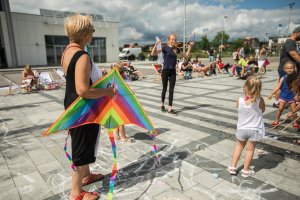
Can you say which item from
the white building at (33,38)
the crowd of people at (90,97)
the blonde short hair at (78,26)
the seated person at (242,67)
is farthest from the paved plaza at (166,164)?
the white building at (33,38)

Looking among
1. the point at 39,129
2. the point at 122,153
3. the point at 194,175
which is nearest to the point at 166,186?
the point at 194,175

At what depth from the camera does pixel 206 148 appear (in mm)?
4082

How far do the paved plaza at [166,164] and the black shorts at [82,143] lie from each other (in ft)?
2.19

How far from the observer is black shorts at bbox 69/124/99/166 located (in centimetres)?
237

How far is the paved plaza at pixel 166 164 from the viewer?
2.84 meters

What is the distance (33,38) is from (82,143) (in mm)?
30425

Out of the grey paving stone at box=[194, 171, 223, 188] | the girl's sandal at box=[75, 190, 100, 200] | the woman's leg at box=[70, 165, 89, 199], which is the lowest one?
the grey paving stone at box=[194, 171, 223, 188]

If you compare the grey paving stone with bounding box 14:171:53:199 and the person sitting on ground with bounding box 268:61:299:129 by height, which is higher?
the person sitting on ground with bounding box 268:61:299:129

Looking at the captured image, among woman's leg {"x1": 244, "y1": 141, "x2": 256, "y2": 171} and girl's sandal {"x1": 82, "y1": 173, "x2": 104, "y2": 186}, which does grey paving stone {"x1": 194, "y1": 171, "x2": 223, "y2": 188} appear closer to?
woman's leg {"x1": 244, "y1": 141, "x2": 256, "y2": 171}

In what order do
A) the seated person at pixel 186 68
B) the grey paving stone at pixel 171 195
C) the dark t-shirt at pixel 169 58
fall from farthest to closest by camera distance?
the seated person at pixel 186 68 → the dark t-shirt at pixel 169 58 → the grey paving stone at pixel 171 195

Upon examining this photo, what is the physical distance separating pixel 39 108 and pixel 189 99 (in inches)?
199

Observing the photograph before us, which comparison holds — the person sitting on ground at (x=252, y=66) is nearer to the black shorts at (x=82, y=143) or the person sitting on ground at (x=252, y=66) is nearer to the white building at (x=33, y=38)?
the black shorts at (x=82, y=143)

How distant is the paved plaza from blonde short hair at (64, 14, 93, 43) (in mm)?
1885

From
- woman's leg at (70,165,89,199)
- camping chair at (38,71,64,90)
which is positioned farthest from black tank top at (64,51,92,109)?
camping chair at (38,71,64,90)
